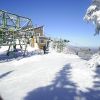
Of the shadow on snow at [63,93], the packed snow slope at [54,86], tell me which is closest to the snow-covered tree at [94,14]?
the packed snow slope at [54,86]

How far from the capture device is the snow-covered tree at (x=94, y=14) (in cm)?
1484

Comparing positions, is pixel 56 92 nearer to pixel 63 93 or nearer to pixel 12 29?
pixel 63 93

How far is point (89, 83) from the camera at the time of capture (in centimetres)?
1059

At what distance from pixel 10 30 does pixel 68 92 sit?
12.4m

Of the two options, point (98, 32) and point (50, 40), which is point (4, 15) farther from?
point (50, 40)

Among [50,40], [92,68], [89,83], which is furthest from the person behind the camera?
[50,40]

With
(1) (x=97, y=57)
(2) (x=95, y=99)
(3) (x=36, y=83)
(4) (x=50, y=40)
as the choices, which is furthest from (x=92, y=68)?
(4) (x=50, y=40)

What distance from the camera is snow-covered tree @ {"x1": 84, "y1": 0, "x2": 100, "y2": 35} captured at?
14.8m

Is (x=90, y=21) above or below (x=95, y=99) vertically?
above

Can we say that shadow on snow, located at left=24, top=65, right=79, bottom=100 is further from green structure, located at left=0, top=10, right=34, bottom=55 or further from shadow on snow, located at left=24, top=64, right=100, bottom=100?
green structure, located at left=0, top=10, right=34, bottom=55

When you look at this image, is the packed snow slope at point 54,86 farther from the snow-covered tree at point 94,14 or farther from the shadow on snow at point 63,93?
the snow-covered tree at point 94,14

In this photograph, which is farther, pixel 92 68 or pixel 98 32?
pixel 98 32

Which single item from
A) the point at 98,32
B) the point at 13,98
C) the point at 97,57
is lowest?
the point at 13,98

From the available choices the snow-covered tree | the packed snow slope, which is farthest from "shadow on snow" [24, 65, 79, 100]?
the snow-covered tree
